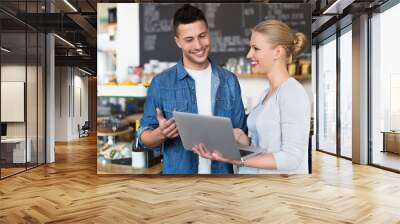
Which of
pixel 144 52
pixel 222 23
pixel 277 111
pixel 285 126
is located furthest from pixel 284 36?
pixel 144 52

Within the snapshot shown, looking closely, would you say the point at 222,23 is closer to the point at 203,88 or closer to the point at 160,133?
the point at 203,88

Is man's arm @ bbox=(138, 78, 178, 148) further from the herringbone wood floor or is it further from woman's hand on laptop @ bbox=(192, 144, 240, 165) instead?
woman's hand on laptop @ bbox=(192, 144, 240, 165)

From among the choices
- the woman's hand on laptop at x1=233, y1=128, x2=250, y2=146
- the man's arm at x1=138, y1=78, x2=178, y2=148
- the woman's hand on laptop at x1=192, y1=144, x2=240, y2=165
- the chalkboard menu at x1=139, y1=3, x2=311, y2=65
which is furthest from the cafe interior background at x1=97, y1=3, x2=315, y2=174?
the woman's hand on laptop at x1=192, y1=144, x2=240, y2=165

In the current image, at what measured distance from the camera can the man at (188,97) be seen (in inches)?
213

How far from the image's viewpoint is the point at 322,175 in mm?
6676

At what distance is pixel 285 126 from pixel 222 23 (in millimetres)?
1796

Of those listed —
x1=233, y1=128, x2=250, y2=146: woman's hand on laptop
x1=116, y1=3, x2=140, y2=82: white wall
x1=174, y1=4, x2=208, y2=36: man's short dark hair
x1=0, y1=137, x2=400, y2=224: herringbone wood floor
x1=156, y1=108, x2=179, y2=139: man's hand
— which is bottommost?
x1=0, y1=137, x2=400, y2=224: herringbone wood floor

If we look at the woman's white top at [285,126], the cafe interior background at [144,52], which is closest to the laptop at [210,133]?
the woman's white top at [285,126]

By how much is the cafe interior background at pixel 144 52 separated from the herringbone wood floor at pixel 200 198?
663mm

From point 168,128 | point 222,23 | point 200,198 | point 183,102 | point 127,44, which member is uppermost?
point 222,23

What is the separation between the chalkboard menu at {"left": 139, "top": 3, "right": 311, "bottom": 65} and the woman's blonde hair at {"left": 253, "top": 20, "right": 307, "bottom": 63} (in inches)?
2.9

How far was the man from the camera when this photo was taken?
541cm

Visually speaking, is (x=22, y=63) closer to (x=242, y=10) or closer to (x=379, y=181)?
(x=242, y=10)

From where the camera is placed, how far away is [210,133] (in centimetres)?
420
